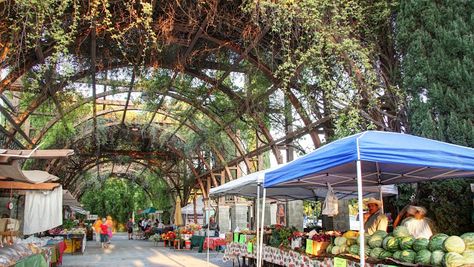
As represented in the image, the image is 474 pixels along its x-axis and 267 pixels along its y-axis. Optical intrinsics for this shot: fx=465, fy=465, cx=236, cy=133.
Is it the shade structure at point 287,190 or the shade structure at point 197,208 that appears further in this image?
the shade structure at point 197,208

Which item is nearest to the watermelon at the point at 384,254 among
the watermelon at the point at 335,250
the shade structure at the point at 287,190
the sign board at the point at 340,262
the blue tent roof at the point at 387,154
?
the sign board at the point at 340,262

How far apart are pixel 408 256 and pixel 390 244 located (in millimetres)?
297

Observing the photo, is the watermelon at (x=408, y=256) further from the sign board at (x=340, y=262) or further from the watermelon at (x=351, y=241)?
the watermelon at (x=351, y=241)

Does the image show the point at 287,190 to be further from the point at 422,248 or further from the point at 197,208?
the point at 197,208

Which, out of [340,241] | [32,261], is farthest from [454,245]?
[32,261]

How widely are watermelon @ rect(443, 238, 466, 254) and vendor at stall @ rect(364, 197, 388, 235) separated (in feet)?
6.21

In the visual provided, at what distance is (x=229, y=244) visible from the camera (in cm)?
1080

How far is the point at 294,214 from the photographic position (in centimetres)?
1330

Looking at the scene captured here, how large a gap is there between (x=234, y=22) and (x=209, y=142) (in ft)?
28.2

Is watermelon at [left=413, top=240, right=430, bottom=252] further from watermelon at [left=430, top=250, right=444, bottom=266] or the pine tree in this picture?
the pine tree

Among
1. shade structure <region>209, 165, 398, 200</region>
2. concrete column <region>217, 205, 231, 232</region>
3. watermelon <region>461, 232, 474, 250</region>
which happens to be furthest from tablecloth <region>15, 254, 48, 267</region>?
concrete column <region>217, 205, 231, 232</region>

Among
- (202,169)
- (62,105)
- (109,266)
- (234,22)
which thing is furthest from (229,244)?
(202,169)

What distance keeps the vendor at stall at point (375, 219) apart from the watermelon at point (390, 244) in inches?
52.2

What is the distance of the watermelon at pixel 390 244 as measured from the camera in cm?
455
